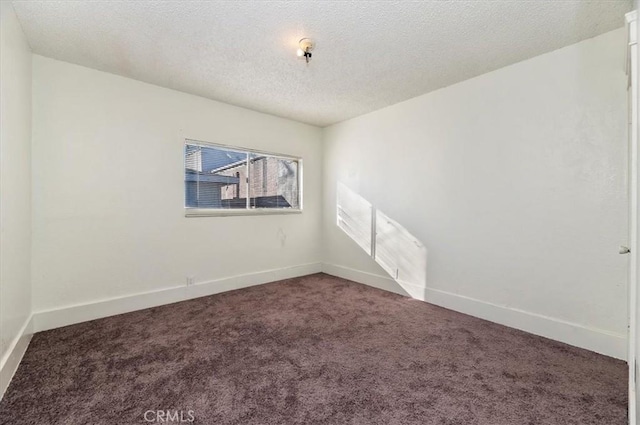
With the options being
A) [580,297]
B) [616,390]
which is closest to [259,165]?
[580,297]

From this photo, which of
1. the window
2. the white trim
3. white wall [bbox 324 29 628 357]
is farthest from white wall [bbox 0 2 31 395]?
white wall [bbox 324 29 628 357]

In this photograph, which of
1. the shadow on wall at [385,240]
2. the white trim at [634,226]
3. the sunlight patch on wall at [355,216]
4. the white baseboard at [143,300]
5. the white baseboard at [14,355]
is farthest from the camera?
the sunlight patch on wall at [355,216]

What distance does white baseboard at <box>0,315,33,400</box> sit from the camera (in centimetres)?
168

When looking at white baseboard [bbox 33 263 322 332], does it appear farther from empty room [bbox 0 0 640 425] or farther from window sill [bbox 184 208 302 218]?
window sill [bbox 184 208 302 218]

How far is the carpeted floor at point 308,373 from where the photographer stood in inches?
59.7

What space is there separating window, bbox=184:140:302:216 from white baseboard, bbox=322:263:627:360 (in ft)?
6.88

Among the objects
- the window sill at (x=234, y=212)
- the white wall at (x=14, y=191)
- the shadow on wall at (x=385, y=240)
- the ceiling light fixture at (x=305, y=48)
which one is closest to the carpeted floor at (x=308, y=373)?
the white wall at (x=14, y=191)
